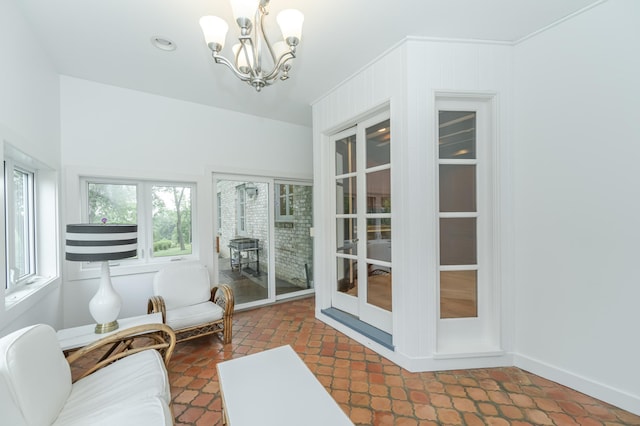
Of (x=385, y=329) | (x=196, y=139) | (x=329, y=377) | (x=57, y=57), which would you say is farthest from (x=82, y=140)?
(x=385, y=329)

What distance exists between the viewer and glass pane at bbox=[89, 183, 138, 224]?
116 inches

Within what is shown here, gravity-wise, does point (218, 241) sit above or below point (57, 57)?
below

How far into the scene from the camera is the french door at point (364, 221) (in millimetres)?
2670

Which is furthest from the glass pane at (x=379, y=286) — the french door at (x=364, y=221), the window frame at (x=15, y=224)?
the window frame at (x=15, y=224)

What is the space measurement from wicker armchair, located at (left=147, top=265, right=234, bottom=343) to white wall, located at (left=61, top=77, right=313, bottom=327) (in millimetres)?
447

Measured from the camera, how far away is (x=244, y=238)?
400 centimetres

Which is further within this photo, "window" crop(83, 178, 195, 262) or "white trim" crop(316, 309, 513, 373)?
"window" crop(83, 178, 195, 262)

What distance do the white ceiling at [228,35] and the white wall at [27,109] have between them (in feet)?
0.55

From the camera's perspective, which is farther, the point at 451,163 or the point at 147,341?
the point at 147,341

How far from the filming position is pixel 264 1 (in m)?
1.51

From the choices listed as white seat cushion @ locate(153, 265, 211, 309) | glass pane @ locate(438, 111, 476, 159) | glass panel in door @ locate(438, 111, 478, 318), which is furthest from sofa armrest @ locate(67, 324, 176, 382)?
glass pane @ locate(438, 111, 476, 159)

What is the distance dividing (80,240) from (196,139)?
1926 mm

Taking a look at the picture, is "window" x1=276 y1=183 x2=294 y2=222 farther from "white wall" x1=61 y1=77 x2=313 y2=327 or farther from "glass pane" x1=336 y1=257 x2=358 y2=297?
"glass pane" x1=336 y1=257 x2=358 y2=297

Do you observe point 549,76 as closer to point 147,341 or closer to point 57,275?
point 147,341
